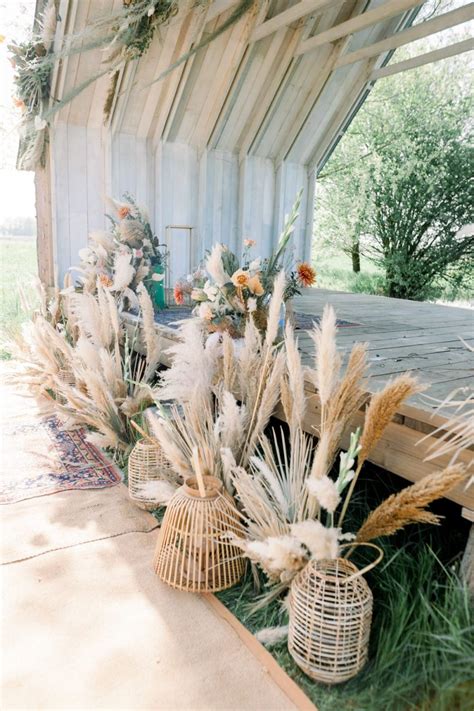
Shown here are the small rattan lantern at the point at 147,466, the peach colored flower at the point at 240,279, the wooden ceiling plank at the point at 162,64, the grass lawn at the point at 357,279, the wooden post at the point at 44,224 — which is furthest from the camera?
the grass lawn at the point at 357,279

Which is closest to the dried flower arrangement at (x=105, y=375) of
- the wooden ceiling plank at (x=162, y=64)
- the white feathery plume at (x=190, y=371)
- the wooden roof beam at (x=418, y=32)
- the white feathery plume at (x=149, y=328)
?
the white feathery plume at (x=149, y=328)

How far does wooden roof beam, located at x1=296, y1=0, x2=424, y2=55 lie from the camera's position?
387 cm

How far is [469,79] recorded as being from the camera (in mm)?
8227

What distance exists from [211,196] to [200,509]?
13.9 ft

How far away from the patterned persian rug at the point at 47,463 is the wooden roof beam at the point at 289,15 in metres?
3.40

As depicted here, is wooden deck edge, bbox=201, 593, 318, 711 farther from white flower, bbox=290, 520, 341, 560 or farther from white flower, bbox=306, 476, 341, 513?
white flower, bbox=306, 476, 341, 513

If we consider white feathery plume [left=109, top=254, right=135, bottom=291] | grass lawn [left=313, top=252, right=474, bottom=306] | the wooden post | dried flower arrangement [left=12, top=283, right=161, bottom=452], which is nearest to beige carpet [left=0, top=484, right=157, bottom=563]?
dried flower arrangement [left=12, top=283, right=161, bottom=452]

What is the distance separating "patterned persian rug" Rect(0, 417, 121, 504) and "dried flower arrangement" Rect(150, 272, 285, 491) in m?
0.89

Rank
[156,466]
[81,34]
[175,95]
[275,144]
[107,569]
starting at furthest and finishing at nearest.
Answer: [275,144] < [175,95] < [81,34] < [156,466] < [107,569]

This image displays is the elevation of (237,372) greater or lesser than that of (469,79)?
lesser

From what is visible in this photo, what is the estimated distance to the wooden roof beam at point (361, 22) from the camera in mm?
3873

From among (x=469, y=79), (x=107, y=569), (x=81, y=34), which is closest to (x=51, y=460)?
(x=107, y=569)

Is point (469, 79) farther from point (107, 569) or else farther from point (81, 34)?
point (107, 569)

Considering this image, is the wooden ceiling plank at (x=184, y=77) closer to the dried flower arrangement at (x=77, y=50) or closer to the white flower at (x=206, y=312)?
the dried flower arrangement at (x=77, y=50)
